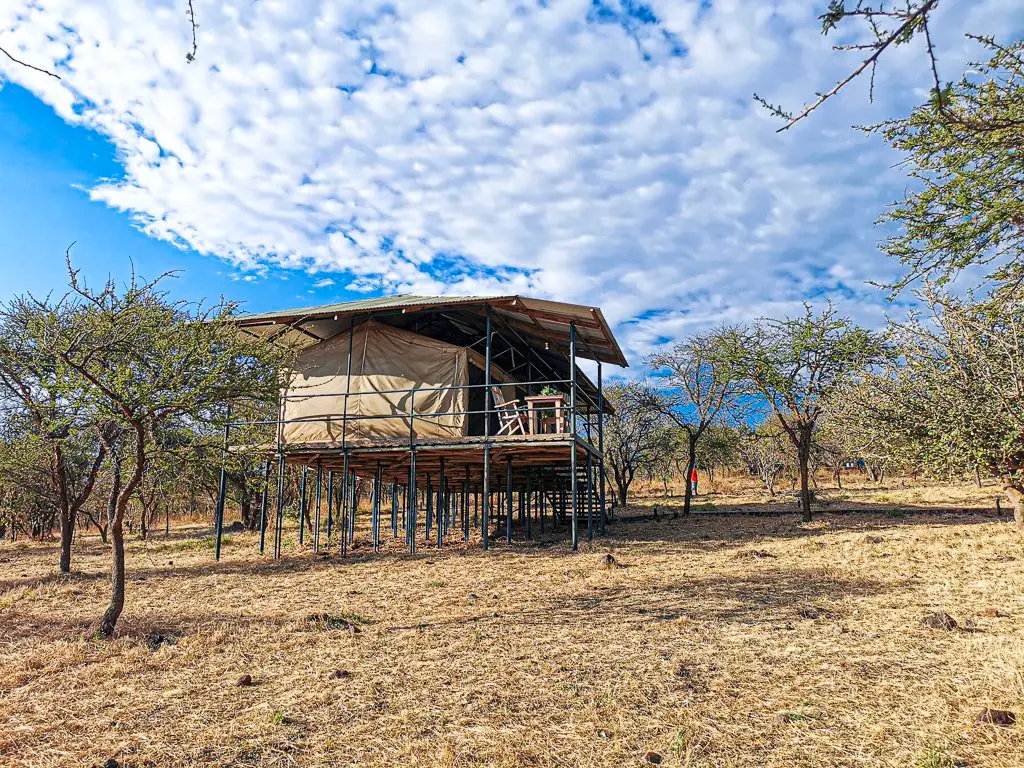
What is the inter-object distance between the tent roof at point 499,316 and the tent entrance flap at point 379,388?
69 centimetres

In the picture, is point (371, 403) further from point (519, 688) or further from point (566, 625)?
point (519, 688)

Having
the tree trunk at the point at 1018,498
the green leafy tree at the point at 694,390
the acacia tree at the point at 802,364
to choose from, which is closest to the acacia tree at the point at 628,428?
the green leafy tree at the point at 694,390

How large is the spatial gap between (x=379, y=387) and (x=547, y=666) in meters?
11.3

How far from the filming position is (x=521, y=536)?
768 inches

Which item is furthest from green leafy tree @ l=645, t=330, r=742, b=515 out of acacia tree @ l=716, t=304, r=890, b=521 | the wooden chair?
the wooden chair

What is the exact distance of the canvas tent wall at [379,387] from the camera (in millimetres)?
15766

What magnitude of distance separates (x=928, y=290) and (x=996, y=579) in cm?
487

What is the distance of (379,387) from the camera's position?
16297 millimetres

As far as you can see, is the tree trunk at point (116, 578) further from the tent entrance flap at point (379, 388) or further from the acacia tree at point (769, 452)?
the acacia tree at point (769, 452)

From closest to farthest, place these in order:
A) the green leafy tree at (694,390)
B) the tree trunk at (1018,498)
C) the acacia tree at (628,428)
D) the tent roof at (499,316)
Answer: the tree trunk at (1018,498)
the tent roof at (499,316)
the green leafy tree at (694,390)
the acacia tree at (628,428)

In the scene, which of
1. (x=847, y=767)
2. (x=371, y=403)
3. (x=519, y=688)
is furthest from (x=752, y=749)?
(x=371, y=403)

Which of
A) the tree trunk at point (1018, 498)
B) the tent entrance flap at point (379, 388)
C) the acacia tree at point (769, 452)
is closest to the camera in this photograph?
the tree trunk at point (1018, 498)

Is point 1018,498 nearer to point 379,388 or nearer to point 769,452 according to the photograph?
point 379,388

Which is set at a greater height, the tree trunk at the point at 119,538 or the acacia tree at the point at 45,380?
the acacia tree at the point at 45,380
